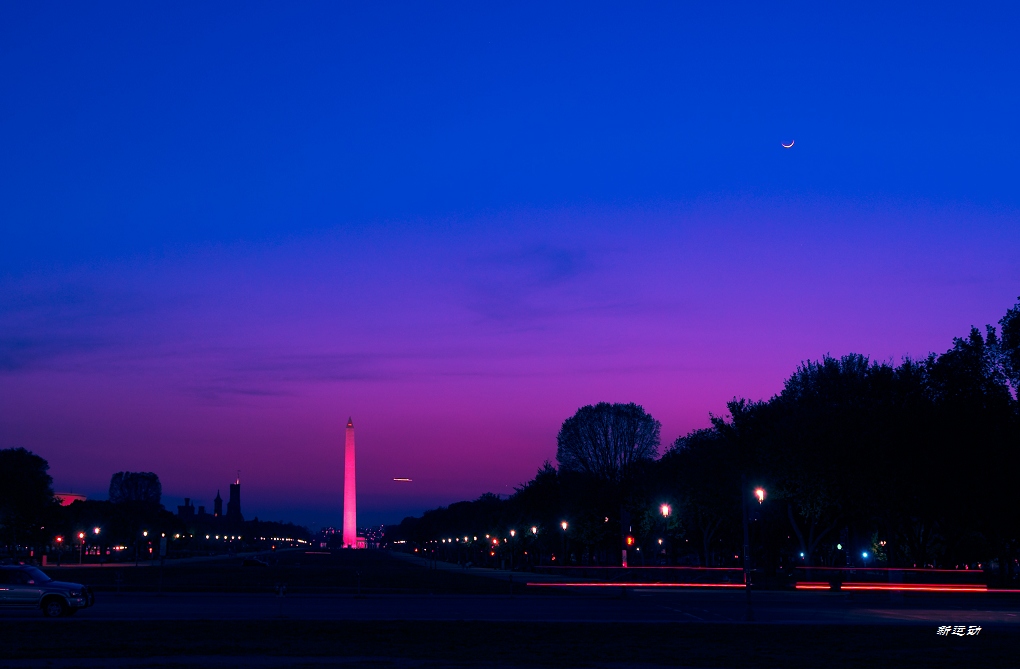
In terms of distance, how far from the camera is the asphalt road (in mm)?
36750

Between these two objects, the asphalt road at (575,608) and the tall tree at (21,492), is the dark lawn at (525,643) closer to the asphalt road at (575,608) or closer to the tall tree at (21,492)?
the asphalt road at (575,608)

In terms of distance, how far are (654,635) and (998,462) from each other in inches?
1633

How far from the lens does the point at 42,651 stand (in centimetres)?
2433

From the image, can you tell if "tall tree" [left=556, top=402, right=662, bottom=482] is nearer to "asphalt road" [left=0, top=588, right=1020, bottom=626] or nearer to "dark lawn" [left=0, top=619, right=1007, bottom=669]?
"asphalt road" [left=0, top=588, right=1020, bottom=626]

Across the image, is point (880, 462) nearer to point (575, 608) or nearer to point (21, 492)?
point (575, 608)

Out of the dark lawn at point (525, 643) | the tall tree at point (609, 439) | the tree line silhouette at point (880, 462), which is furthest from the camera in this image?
the tall tree at point (609, 439)

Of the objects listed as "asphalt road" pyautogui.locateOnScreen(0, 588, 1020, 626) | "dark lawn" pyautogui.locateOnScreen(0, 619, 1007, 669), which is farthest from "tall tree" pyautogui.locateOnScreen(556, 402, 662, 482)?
"dark lawn" pyautogui.locateOnScreen(0, 619, 1007, 669)

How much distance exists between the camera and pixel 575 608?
43.6 meters

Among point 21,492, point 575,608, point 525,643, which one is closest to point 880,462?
point 575,608

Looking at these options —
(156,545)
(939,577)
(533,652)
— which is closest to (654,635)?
(533,652)

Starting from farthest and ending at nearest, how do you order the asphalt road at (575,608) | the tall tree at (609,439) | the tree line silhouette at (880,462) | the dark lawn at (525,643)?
the tall tree at (609,439)
the tree line silhouette at (880,462)
the asphalt road at (575,608)
the dark lawn at (525,643)

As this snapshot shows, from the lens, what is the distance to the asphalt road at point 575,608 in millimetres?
36750

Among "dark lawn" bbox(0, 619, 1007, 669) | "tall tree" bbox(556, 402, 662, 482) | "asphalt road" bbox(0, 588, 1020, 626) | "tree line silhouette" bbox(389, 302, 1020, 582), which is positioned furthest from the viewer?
"tall tree" bbox(556, 402, 662, 482)

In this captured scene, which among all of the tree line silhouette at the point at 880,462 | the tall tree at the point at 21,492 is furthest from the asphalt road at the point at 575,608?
the tall tree at the point at 21,492
